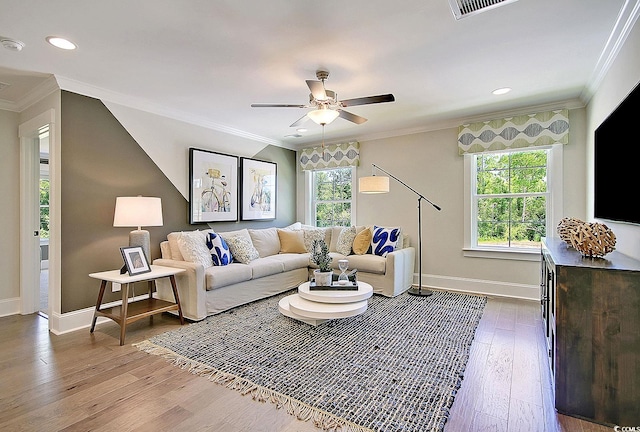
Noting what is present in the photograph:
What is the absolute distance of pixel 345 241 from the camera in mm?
4820

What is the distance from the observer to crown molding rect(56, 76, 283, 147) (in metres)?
3.16

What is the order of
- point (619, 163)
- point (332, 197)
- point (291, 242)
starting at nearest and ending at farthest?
point (619, 163) → point (291, 242) → point (332, 197)

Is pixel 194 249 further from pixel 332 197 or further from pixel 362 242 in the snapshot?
pixel 332 197

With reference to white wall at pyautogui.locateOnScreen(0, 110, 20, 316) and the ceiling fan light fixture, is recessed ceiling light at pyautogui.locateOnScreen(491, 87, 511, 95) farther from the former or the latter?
white wall at pyautogui.locateOnScreen(0, 110, 20, 316)

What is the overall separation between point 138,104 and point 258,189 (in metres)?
2.15

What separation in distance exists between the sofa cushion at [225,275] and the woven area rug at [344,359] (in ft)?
1.15

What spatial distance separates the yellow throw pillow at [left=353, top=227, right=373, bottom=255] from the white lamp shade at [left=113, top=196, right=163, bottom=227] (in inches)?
107

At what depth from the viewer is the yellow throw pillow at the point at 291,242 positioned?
198 inches

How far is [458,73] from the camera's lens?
300cm

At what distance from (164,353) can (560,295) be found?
9.39 feet

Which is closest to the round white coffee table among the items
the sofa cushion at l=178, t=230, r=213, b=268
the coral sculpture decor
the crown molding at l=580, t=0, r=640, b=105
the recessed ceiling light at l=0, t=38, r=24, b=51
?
the sofa cushion at l=178, t=230, r=213, b=268

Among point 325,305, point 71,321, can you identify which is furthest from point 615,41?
point 71,321

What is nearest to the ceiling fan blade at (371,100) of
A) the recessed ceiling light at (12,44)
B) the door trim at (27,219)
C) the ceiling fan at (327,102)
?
the ceiling fan at (327,102)

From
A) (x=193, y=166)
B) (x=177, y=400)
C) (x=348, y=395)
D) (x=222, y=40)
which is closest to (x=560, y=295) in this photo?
(x=348, y=395)
